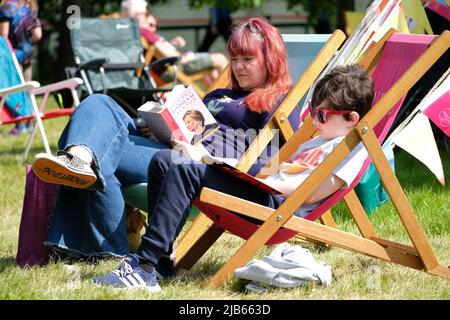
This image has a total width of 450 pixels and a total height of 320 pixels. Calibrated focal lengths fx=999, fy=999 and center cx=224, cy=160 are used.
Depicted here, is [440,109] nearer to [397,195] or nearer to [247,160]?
[397,195]

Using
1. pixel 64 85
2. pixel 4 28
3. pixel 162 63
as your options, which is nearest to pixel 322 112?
pixel 64 85

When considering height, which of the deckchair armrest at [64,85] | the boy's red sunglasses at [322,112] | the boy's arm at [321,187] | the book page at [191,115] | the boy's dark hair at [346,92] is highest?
the boy's dark hair at [346,92]

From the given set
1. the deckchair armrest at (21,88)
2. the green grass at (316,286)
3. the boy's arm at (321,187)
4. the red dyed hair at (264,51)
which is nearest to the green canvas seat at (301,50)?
the red dyed hair at (264,51)

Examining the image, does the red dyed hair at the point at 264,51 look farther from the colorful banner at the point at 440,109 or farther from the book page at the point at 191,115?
the colorful banner at the point at 440,109

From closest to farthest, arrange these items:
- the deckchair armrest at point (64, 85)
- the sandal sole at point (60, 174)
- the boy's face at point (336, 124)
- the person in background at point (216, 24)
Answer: the sandal sole at point (60, 174), the boy's face at point (336, 124), the deckchair armrest at point (64, 85), the person in background at point (216, 24)

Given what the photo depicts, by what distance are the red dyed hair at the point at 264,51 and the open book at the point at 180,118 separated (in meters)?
0.22

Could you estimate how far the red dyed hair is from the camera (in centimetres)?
420

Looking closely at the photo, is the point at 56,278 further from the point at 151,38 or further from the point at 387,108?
the point at 151,38

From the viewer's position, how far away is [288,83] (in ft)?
14.1

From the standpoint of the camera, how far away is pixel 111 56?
8984mm

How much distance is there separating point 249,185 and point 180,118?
0.43m

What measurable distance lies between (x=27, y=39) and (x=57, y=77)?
185 inches

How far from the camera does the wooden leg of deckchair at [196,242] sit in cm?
411
